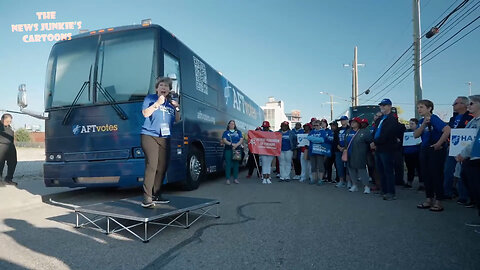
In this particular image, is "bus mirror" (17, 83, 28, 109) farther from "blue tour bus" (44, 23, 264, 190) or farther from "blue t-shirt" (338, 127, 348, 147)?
"blue t-shirt" (338, 127, 348, 147)

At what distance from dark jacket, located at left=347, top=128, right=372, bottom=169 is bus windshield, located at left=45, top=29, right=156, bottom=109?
16.1 feet

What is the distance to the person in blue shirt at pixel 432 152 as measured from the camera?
5375mm

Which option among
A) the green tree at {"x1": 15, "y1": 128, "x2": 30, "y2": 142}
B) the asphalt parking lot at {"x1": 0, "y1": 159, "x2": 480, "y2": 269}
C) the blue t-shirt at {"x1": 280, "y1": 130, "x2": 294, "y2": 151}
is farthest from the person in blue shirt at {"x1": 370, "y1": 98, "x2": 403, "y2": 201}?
the green tree at {"x1": 15, "y1": 128, "x2": 30, "y2": 142}

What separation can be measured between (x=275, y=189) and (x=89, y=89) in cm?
496

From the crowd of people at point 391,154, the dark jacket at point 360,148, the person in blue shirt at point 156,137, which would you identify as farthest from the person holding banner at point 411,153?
the person in blue shirt at point 156,137

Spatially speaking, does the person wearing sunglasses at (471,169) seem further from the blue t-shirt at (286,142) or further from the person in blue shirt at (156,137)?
the blue t-shirt at (286,142)

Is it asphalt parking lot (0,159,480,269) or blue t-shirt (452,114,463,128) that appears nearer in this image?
asphalt parking lot (0,159,480,269)

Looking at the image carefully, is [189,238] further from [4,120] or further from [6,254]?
[4,120]

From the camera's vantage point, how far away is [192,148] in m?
8.12

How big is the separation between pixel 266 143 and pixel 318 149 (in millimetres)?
1785

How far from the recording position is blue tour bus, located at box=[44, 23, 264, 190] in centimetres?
623

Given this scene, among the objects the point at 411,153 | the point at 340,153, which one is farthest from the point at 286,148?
the point at 411,153

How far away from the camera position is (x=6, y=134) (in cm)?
870

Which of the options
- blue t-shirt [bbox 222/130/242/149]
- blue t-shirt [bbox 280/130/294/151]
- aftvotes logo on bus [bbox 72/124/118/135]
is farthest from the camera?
blue t-shirt [bbox 280/130/294/151]
